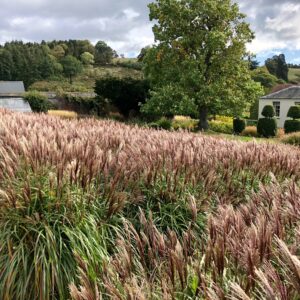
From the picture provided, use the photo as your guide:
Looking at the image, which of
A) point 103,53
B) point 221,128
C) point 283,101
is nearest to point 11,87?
point 283,101

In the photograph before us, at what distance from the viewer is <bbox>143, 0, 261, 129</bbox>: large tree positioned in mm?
23000

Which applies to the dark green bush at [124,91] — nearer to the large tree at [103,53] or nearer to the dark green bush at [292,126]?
the dark green bush at [292,126]

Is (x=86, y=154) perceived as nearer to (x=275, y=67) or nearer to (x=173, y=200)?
(x=173, y=200)

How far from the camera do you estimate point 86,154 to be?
11.3 ft

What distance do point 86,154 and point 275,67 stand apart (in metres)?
89.2

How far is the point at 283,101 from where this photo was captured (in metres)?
44.2

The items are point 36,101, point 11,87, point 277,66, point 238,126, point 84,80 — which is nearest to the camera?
point 36,101

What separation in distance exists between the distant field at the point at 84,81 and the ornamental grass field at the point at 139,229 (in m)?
75.6

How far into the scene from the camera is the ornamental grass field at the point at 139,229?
75.7 inches

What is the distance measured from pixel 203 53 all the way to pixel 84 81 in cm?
7661

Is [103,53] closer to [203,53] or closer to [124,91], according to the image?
[124,91]

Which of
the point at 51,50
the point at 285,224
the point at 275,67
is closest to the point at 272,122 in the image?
the point at 285,224

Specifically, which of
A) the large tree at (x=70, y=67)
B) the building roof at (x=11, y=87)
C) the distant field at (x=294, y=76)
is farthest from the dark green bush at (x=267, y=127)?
the large tree at (x=70, y=67)

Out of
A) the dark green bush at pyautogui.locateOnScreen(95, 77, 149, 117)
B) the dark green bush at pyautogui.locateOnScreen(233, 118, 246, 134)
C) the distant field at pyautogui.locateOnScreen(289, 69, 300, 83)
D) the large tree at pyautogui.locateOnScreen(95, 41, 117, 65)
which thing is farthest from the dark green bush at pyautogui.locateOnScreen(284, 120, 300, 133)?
the large tree at pyautogui.locateOnScreen(95, 41, 117, 65)
